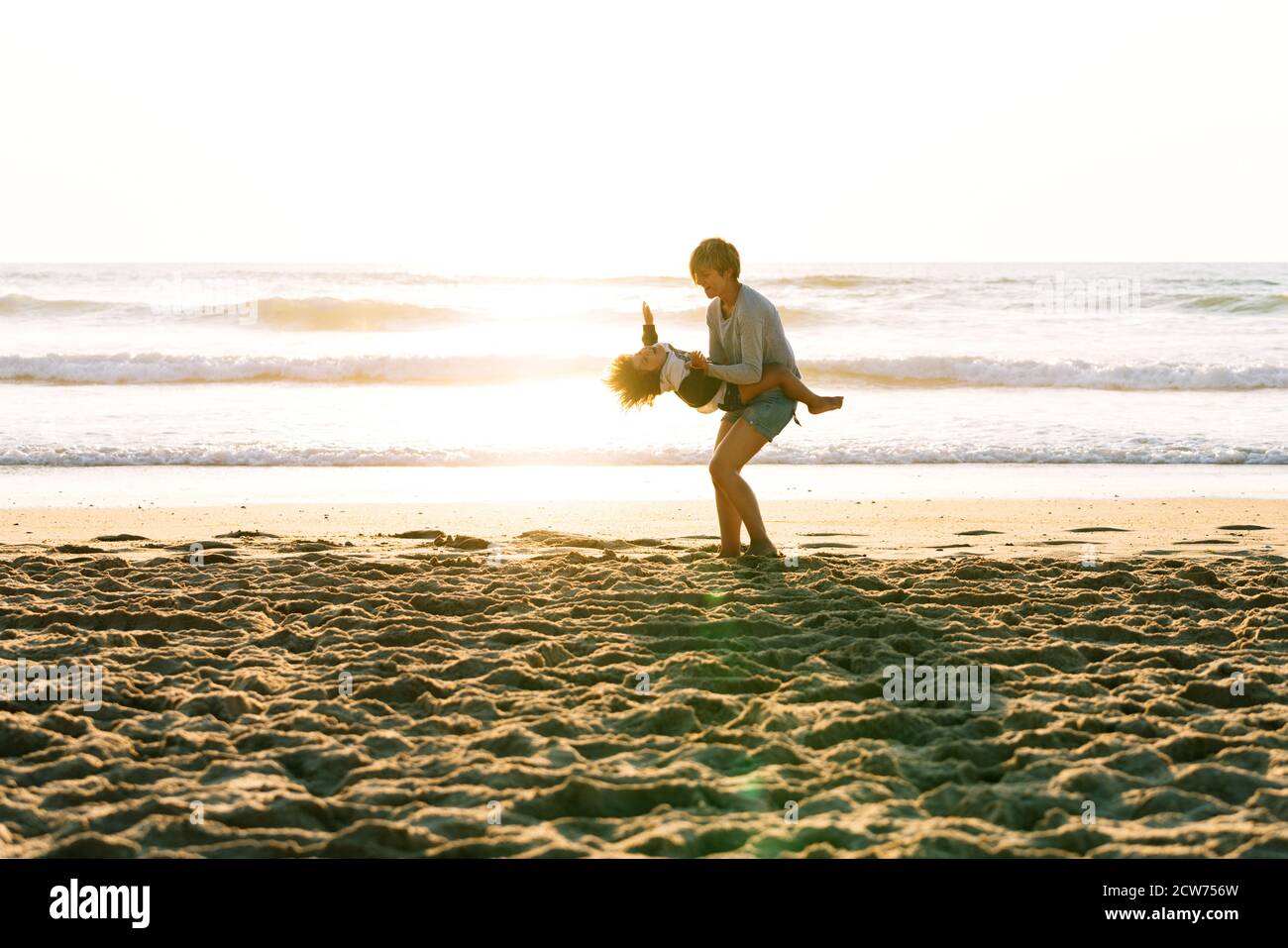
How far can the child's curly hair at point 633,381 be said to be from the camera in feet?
21.6

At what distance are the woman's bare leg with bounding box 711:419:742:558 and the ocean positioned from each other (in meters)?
4.85

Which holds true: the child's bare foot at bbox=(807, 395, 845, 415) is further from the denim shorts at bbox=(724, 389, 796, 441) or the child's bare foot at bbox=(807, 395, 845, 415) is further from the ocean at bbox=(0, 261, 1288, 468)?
the ocean at bbox=(0, 261, 1288, 468)

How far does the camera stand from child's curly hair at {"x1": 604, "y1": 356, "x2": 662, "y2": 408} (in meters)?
6.57

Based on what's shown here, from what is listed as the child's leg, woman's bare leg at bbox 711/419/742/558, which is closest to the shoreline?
woman's bare leg at bbox 711/419/742/558

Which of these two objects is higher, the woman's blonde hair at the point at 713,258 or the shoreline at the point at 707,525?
the woman's blonde hair at the point at 713,258

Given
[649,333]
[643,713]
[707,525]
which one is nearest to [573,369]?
[707,525]

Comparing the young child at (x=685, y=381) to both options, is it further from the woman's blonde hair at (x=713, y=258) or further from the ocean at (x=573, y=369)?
the ocean at (x=573, y=369)

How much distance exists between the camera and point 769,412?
22.1ft

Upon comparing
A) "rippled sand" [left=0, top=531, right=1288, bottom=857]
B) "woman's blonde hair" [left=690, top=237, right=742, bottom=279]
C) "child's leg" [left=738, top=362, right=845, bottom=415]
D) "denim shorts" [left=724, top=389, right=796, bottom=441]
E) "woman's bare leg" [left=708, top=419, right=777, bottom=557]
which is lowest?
"rippled sand" [left=0, top=531, right=1288, bottom=857]

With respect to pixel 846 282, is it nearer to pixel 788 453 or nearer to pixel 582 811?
pixel 788 453

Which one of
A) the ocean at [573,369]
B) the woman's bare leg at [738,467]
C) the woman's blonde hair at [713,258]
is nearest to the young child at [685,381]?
the woman's bare leg at [738,467]

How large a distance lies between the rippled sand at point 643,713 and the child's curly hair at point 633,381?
0.89m
